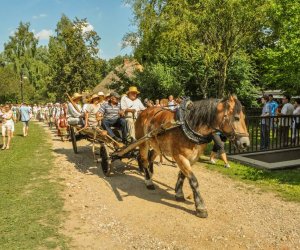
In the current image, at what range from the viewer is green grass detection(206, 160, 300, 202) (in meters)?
7.23

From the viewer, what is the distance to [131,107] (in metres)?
9.07

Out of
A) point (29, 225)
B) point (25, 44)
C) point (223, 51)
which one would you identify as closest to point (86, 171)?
point (29, 225)

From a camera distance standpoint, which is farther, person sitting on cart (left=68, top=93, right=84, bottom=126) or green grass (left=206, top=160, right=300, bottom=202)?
person sitting on cart (left=68, top=93, right=84, bottom=126)

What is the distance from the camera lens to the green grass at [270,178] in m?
7.23

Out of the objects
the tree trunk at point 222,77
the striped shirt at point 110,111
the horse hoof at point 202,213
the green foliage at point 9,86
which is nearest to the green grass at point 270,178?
the horse hoof at point 202,213

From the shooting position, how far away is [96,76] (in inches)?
1204

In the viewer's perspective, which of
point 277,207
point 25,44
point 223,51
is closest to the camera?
point 277,207

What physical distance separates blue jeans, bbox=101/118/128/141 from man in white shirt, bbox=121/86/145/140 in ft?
0.50

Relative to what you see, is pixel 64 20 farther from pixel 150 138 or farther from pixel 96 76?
pixel 150 138

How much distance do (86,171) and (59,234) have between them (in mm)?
4392

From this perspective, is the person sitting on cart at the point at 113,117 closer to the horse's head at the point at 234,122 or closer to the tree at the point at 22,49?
the horse's head at the point at 234,122

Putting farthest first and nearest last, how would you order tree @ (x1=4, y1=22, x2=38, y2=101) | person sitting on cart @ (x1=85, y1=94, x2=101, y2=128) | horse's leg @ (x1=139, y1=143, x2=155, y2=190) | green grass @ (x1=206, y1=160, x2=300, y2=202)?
tree @ (x1=4, y1=22, x2=38, y2=101) < person sitting on cart @ (x1=85, y1=94, x2=101, y2=128) < horse's leg @ (x1=139, y1=143, x2=155, y2=190) < green grass @ (x1=206, y1=160, x2=300, y2=202)

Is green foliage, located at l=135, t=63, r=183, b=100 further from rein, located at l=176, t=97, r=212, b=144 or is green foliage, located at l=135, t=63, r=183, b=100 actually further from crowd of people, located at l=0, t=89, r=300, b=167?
rein, located at l=176, t=97, r=212, b=144

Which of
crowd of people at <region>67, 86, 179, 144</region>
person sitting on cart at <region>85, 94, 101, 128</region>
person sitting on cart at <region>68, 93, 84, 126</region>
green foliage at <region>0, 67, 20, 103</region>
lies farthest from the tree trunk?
green foliage at <region>0, 67, 20, 103</region>
